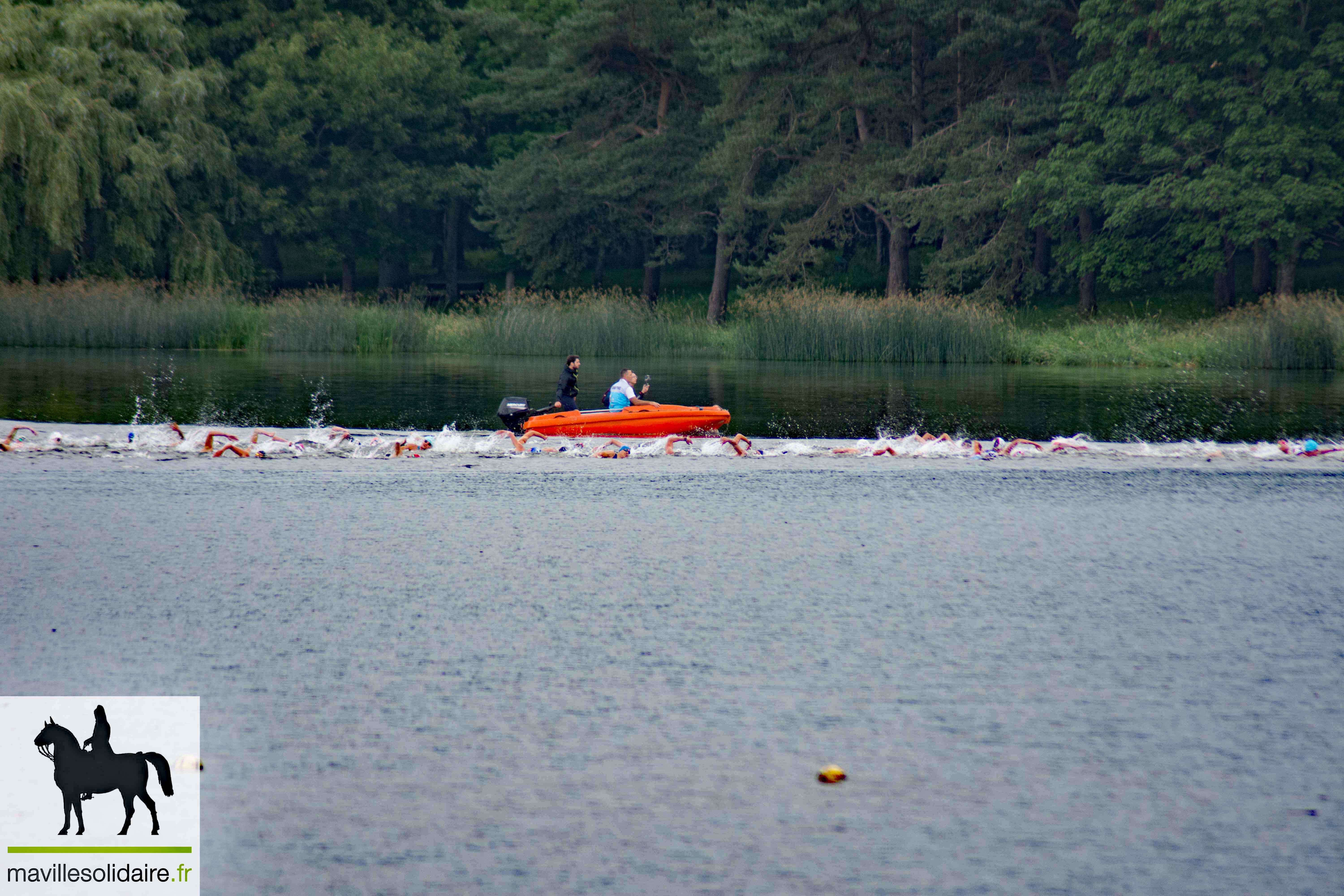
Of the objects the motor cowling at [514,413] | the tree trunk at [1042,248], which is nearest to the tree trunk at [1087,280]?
the tree trunk at [1042,248]

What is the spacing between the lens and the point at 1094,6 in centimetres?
4081

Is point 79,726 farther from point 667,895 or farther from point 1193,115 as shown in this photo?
point 1193,115

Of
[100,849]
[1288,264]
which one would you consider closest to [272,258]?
[1288,264]

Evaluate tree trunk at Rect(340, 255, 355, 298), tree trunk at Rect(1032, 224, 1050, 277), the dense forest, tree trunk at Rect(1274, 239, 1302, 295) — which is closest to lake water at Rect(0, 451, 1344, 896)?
the dense forest

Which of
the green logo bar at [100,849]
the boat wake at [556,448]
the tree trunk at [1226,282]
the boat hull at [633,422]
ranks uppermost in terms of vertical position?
the tree trunk at [1226,282]

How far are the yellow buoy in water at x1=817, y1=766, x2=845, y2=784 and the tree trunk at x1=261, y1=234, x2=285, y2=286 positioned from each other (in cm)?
5451

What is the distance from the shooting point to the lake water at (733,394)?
1755 centimetres

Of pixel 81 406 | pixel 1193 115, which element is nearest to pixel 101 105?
pixel 81 406

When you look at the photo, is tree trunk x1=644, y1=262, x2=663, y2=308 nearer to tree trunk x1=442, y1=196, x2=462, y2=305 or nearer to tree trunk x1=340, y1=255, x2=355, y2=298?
tree trunk x1=442, y1=196, x2=462, y2=305

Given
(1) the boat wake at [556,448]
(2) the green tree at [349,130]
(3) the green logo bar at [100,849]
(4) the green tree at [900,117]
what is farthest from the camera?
(2) the green tree at [349,130]

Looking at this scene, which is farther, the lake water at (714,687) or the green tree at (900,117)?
the green tree at (900,117)

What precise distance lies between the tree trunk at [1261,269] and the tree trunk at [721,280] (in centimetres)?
1761

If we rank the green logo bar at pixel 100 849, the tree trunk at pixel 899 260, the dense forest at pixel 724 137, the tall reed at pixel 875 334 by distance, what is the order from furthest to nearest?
the tree trunk at pixel 899 260
the dense forest at pixel 724 137
the tall reed at pixel 875 334
the green logo bar at pixel 100 849

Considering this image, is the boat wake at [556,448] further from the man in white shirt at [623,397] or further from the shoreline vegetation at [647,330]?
the shoreline vegetation at [647,330]
